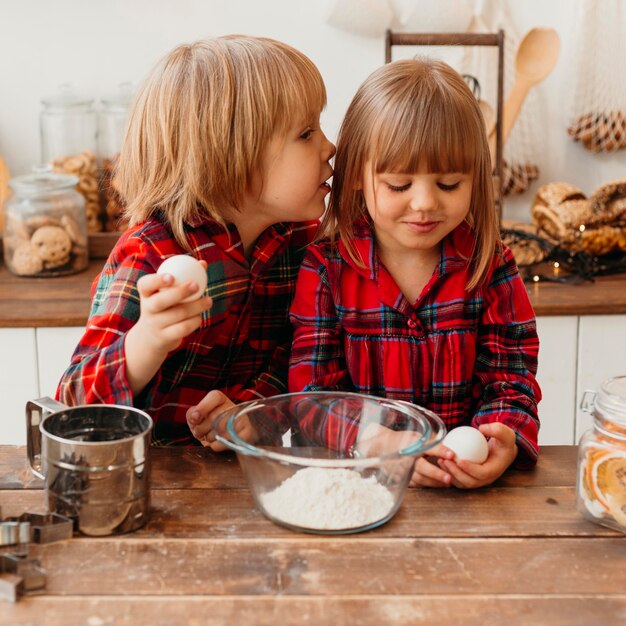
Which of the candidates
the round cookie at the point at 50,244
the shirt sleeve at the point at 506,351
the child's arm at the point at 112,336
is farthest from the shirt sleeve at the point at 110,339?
the round cookie at the point at 50,244

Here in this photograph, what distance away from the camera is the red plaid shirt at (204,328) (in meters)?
1.19

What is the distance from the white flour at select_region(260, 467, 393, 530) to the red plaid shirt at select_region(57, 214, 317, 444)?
0.89 feet

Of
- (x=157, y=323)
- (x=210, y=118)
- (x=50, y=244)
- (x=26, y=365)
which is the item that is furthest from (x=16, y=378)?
(x=157, y=323)

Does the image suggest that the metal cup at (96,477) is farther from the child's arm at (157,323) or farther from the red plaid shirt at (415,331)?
the red plaid shirt at (415,331)

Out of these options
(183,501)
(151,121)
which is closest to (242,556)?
(183,501)

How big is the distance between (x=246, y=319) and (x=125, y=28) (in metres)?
→ 1.43

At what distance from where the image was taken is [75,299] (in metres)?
2.20

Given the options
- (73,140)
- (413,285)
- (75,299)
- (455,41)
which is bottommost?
(75,299)

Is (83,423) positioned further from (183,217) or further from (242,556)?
(183,217)

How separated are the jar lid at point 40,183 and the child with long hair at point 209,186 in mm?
1015

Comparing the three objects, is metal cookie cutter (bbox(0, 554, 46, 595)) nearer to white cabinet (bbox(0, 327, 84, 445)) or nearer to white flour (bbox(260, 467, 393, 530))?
white flour (bbox(260, 467, 393, 530))

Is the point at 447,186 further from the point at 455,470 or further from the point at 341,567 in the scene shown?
the point at 341,567

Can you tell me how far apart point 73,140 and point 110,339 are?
4.76ft

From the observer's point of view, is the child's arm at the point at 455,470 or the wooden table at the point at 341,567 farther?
the child's arm at the point at 455,470
